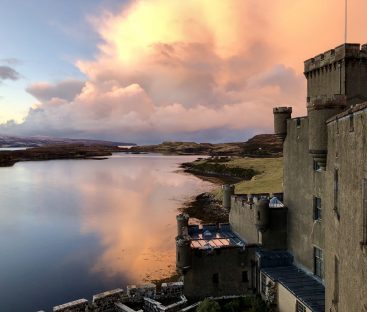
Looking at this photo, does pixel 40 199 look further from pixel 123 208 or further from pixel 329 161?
pixel 329 161

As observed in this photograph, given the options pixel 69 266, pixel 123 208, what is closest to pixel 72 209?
pixel 123 208

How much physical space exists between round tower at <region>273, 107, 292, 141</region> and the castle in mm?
77

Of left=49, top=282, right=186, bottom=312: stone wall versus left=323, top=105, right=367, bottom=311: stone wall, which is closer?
left=323, top=105, right=367, bottom=311: stone wall

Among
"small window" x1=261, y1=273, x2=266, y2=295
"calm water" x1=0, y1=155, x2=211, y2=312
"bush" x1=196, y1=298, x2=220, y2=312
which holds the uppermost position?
"small window" x1=261, y1=273, x2=266, y2=295

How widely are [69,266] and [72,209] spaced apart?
1499 inches

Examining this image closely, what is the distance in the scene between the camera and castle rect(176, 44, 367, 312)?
17781mm

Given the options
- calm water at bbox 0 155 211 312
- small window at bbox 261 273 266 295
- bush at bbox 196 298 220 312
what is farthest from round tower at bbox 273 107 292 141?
calm water at bbox 0 155 211 312

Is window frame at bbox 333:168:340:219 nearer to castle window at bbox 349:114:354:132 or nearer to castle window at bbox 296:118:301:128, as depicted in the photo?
castle window at bbox 349:114:354:132

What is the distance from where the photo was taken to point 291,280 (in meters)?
26.9

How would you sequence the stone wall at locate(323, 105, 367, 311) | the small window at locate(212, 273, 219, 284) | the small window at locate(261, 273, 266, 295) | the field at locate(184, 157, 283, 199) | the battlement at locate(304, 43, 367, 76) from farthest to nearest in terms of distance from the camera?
the field at locate(184, 157, 283, 199), the small window at locate(212, 273, 219, 284), the small window at locate(261, 273, 266, 295), the battlement at locate(304, 43, 367, 76), the stone wall at locate(323, 105, 367, 311)

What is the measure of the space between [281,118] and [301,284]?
41.0 feet

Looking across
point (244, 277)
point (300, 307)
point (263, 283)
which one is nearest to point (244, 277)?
point (244, 277)

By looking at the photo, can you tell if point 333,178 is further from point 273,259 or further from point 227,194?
point 227,194

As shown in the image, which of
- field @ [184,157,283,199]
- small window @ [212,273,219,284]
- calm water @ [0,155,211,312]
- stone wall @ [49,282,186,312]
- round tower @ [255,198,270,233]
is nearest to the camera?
stone wall @ [49,282,186,312]
